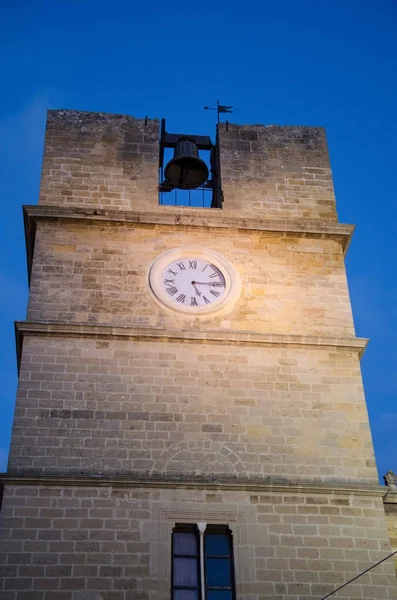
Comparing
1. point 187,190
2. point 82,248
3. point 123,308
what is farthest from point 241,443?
point 187,190

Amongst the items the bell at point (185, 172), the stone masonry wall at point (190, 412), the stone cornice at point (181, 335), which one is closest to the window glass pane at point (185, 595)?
the stone masonry wall at point (190, 412)

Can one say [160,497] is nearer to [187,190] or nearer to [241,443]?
[241,443]

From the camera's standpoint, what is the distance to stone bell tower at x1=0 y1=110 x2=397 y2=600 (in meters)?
11.3

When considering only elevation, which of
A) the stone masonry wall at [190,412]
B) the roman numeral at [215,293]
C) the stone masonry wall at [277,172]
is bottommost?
the stone masonry wall at [190,412]

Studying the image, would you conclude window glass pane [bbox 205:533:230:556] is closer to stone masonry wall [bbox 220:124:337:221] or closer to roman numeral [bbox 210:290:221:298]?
roman numeral [bbox 210:290:221:298]

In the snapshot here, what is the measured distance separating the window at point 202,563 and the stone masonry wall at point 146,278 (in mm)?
3088

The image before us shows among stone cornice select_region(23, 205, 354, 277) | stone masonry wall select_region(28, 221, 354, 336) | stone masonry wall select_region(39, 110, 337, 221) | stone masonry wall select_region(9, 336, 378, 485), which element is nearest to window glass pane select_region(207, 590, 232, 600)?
stone masonry wall select_region(9, 336, 378, 485)

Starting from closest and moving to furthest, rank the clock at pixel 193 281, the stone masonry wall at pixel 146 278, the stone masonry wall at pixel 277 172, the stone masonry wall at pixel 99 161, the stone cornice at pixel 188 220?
the stone masonry wall at pixel 146 278
the clock at pixel 193 281
the stone cornice at pixel 188 220
the stone masonry wall at pixel 99 161
the stone masonry wall at pixel 277 172

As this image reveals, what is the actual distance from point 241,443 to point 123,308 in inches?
105


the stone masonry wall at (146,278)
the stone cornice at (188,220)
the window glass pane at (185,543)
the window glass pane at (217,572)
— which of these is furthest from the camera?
the stone cornice at (188,220)

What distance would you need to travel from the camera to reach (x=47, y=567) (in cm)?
1098

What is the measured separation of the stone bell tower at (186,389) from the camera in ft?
37.0

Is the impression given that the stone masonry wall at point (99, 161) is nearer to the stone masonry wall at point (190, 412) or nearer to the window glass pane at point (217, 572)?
the stone masonry wall at point (190, 412)

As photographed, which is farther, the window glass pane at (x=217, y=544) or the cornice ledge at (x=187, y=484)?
the cornice ledge at (x=187, y=484)
